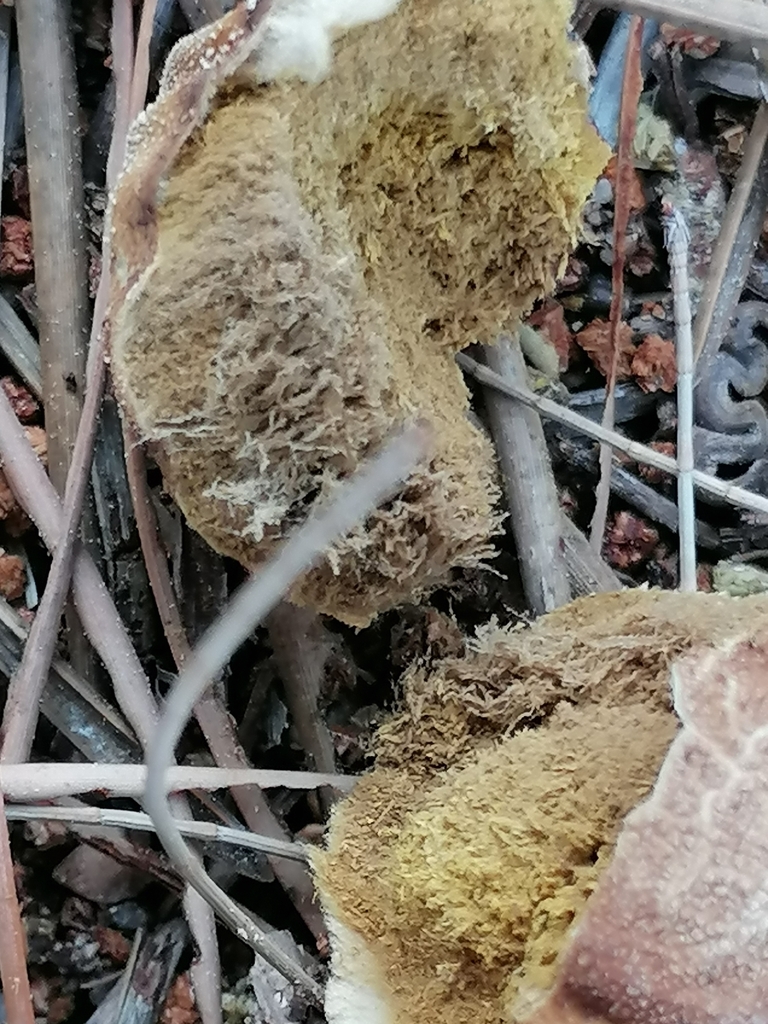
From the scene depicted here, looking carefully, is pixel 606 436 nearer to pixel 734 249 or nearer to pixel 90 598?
pixel 734 249

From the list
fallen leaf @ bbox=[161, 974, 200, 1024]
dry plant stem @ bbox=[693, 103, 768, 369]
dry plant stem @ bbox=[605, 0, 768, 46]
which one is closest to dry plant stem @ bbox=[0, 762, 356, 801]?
fallen leaf @ bbox=[161, 974, 200, 1024]

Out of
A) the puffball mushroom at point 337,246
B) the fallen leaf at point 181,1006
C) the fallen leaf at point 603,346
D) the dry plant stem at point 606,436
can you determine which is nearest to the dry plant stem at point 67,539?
the puffball mushroom at point 337,246

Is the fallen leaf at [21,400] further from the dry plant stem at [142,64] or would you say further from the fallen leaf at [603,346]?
the fallen leaf at [603,346]

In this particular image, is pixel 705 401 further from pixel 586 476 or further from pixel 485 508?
pixel 485 508

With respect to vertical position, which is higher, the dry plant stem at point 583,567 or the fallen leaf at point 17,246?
the fallen leaf at point 17,246

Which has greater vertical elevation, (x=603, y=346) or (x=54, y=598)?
(x=603, y=346)

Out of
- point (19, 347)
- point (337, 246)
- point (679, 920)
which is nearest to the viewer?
point (679, 920)

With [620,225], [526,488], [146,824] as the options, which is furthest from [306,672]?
[620,225]
